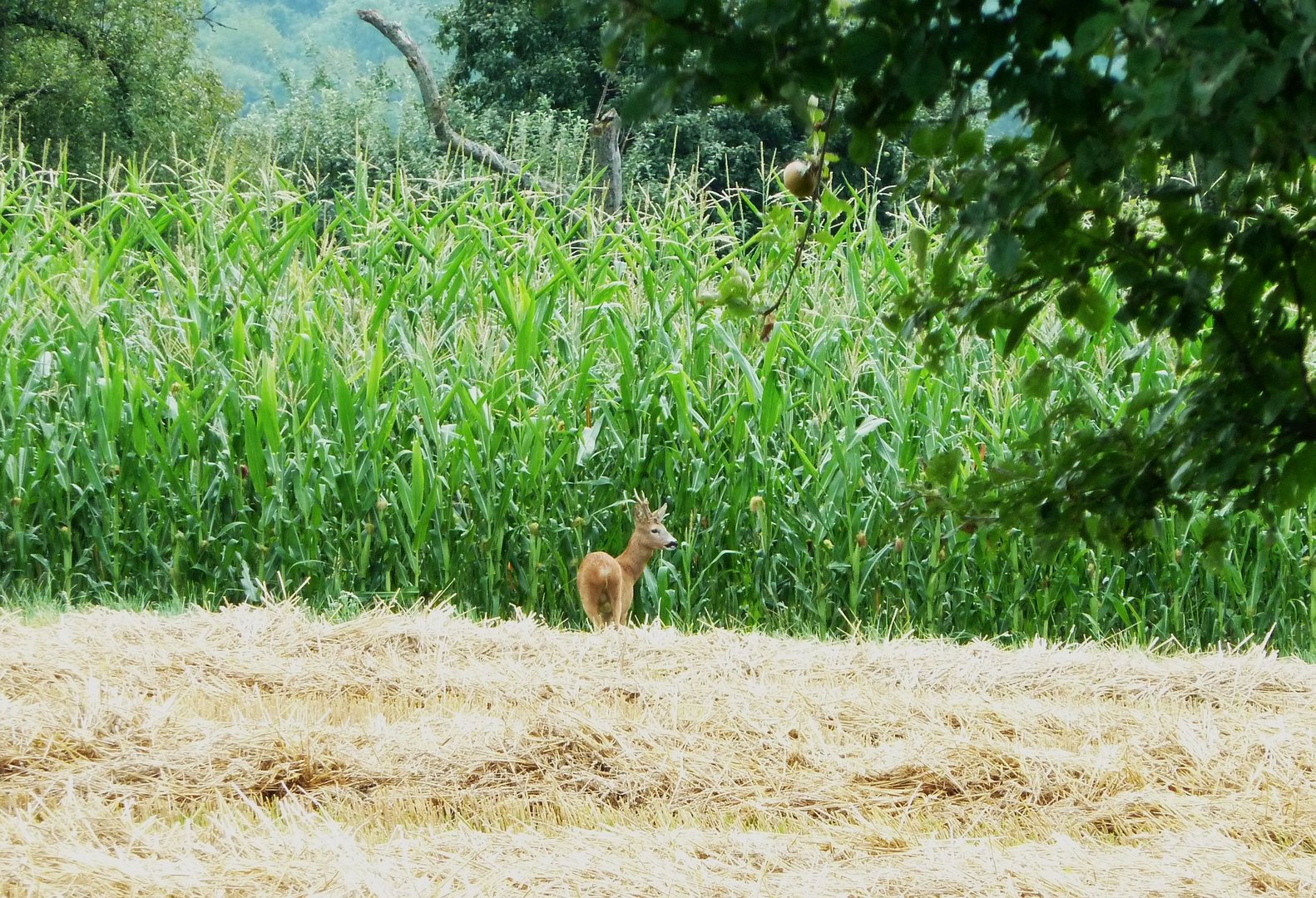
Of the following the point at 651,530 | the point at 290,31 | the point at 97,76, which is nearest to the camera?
the point at 651,530

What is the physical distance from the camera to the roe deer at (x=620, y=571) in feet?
13.8

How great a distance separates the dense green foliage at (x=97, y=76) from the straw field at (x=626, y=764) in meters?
18.3

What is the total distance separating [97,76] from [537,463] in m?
19.0

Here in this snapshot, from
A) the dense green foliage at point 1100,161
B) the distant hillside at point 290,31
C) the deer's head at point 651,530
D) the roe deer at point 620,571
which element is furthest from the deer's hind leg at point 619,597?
the distant hillside at point 290,31

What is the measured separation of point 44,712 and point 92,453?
2.08 metres

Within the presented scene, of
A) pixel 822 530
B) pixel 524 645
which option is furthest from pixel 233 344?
pixel 822 530

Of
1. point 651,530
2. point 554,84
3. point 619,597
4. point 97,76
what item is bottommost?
point 619,597

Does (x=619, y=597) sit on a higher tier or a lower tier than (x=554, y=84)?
lower

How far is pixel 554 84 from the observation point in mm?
20891

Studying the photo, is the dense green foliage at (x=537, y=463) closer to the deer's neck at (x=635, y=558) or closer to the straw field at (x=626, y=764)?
the deer's neck at (x=635, y=558)

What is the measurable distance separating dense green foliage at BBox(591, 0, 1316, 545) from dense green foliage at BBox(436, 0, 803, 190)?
17.3 m

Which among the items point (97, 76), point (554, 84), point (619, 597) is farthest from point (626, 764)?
point (97, 76)

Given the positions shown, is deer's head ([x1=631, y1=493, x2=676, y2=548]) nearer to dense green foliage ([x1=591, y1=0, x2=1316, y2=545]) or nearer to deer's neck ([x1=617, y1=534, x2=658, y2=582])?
deer's neck ([x1=617, y1=534, x2=658, y2=582])

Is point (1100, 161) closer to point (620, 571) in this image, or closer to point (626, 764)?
point (626, 764)
